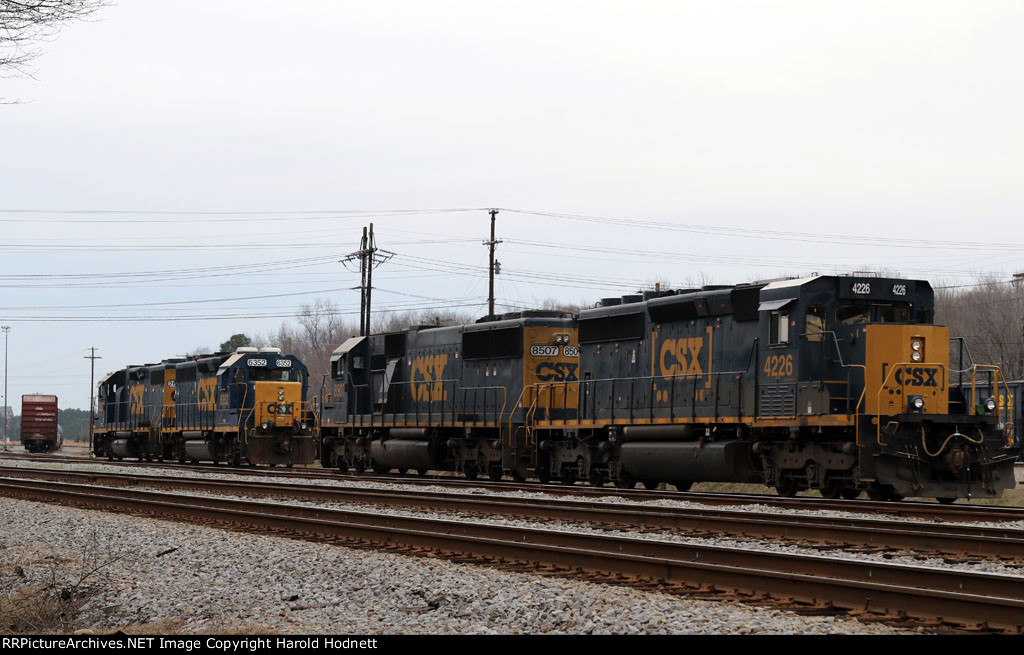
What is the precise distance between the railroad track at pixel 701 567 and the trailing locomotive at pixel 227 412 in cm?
1992

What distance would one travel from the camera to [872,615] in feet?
26.8

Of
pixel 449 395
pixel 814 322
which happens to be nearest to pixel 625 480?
pixel 814 322

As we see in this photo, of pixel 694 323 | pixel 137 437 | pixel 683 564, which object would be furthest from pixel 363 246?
pixel 683 564

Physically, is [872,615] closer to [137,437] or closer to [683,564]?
[683,564]

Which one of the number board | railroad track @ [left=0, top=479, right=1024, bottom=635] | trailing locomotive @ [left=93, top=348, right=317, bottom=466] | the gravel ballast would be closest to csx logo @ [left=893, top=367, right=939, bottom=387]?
Result: the number board

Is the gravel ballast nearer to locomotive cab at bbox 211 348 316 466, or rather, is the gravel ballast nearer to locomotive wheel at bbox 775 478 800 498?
locomotive wheel at bbox 775 478 800 498

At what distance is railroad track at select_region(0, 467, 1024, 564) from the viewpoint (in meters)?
11.7

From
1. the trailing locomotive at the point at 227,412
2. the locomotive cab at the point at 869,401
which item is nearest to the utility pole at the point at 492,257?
the trailing locomotive at the point at 227,412

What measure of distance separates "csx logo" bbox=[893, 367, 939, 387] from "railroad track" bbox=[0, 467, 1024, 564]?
372 centimetres

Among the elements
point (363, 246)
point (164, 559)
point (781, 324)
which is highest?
point (363, 246)

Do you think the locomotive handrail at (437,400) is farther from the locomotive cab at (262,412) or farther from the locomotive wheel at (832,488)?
the locomotive wheel at (832,488)

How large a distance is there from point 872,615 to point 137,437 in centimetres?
3953

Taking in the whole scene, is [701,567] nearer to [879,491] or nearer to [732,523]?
[732,523]

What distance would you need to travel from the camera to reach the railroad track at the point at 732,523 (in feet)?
38.4
